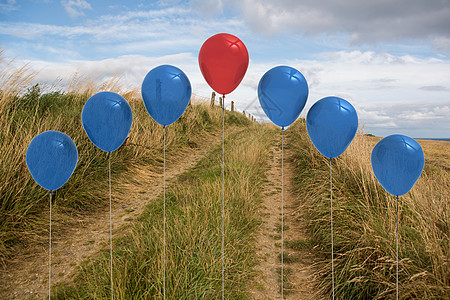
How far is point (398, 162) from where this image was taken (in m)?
2.20

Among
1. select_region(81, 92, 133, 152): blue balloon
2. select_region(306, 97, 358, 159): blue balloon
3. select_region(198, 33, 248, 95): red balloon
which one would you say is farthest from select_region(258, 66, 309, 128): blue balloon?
select_region(81, 92, 133, 152): blue balloon

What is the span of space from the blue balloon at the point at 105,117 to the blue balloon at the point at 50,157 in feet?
0.82

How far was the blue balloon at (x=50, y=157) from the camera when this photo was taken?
241 centimetres

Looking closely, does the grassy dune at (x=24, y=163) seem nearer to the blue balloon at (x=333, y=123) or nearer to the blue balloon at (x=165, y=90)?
the blue balloon at (x=165, y=90)

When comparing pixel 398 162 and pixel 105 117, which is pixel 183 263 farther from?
pixel 398 162

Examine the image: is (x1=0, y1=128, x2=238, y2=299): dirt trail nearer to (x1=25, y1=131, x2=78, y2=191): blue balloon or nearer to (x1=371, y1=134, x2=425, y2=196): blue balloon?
(x1=25, y1=131, x2=78, y2=191): blue balloon

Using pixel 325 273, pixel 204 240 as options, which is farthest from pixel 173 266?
pixel 325 273

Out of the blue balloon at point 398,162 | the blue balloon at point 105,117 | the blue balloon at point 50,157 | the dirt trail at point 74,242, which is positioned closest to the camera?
the blue balloon at point 398,162

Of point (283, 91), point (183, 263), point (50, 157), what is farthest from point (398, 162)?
point (50, 157)

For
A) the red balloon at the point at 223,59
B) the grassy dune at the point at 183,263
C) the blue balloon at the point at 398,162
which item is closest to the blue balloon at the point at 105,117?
the red balloon at the point at 223,59

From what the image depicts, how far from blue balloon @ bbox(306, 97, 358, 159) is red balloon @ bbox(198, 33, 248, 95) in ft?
2.66

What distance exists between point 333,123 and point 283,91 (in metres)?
0.53

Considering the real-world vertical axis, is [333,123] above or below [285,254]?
above

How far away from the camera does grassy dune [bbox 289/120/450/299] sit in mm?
2256
